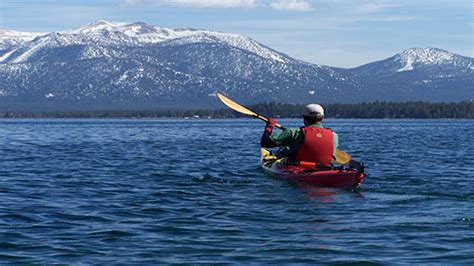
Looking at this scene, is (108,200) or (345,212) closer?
(345,212)

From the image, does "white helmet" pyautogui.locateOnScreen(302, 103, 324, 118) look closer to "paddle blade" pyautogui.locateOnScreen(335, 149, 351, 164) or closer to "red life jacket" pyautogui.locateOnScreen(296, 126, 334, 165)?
"red life jacket" pyautogui.locateOnScreen(296, 126, 334, 165)

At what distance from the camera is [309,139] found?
23562 mm

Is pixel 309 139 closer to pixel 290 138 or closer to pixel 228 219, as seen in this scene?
pixel 290 138

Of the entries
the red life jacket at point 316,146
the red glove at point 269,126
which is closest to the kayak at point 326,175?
the red life jacket at point 316,146

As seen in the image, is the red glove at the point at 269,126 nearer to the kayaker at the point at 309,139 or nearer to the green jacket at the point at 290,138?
the kayaker at the point at 309,139

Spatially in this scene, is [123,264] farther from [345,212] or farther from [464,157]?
[464,157]

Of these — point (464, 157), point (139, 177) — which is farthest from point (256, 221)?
point (464, 157)

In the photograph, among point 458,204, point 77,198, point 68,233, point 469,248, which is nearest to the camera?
point 469,248

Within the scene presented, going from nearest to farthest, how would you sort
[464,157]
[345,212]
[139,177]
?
[345,212] → [139,177] → [464,157]

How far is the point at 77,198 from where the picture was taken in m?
21.0

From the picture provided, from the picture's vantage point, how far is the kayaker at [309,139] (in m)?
23.3

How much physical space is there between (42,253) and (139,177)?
46.7 ft

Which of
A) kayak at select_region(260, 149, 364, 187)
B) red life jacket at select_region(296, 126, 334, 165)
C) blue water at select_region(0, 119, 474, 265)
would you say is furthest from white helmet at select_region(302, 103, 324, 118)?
blue water at select_region(0, 119, 474, 265)

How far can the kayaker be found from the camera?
23312mm
